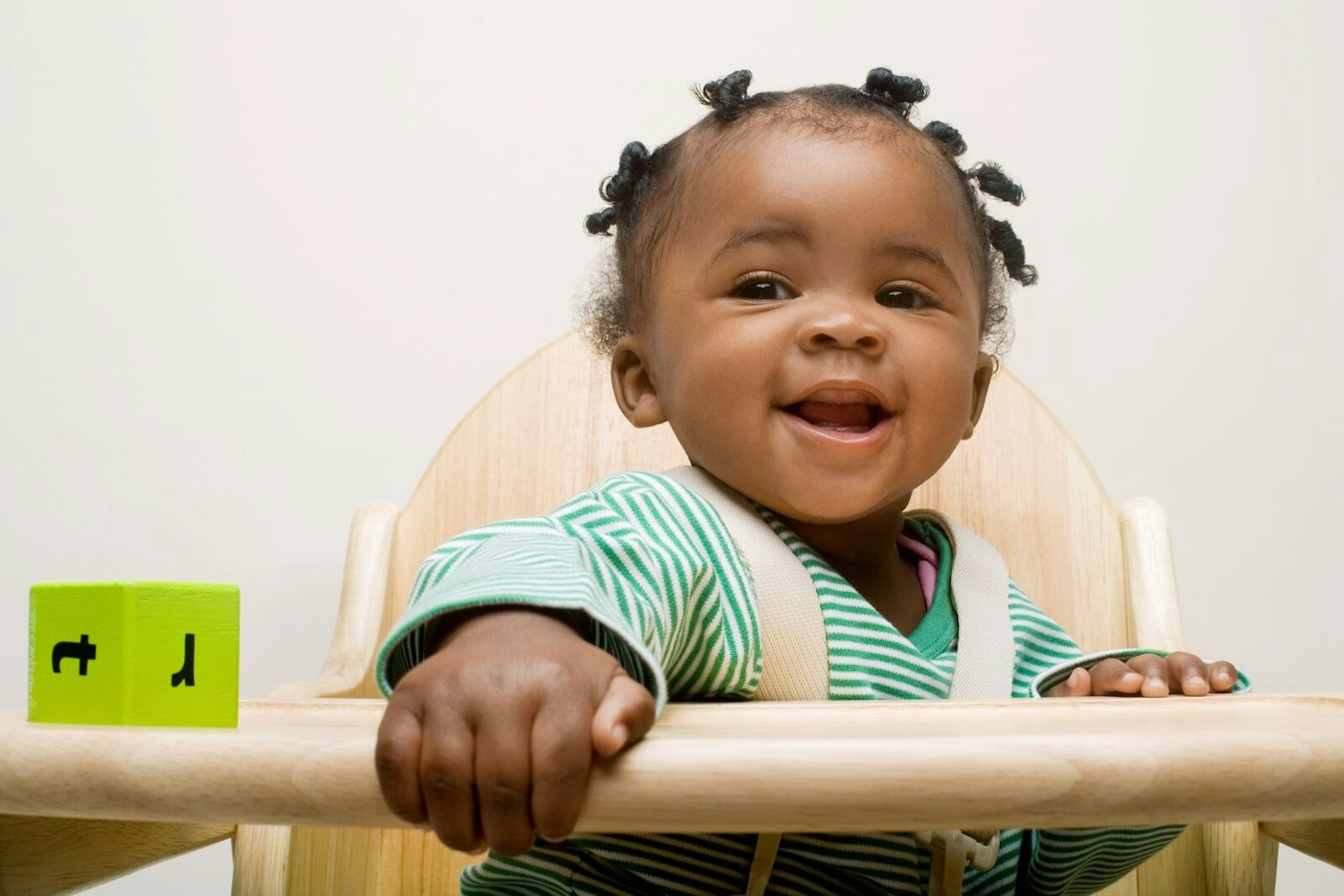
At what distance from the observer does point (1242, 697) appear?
579mm

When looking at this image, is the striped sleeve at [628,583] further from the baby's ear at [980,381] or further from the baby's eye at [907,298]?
the baby's ear at [980,381]

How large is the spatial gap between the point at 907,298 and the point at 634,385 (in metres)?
0.19

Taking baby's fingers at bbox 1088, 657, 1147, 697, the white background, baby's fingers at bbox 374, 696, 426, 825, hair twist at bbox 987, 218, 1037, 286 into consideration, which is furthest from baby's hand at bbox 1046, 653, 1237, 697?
the white background

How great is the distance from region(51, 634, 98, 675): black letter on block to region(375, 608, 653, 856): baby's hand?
0.15 m

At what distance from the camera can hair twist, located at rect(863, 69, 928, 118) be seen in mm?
864

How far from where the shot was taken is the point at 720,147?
0.81 meters

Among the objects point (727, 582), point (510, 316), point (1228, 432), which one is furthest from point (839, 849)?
point (1228, 432)

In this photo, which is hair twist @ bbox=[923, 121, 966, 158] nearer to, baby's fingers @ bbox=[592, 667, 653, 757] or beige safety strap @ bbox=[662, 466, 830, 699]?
beige safety strap @ bbox=[662, 466, 830, 699]

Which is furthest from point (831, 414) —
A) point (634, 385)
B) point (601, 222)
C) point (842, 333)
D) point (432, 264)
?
point (432, 264)

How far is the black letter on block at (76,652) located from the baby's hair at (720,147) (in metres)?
0.45

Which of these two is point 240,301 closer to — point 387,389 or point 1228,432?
point 387,389

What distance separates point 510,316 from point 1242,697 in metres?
0.87

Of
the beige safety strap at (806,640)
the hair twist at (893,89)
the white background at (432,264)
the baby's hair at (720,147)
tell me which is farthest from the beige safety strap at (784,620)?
the white background at (432,264)

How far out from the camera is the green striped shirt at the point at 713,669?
582 millimetres
